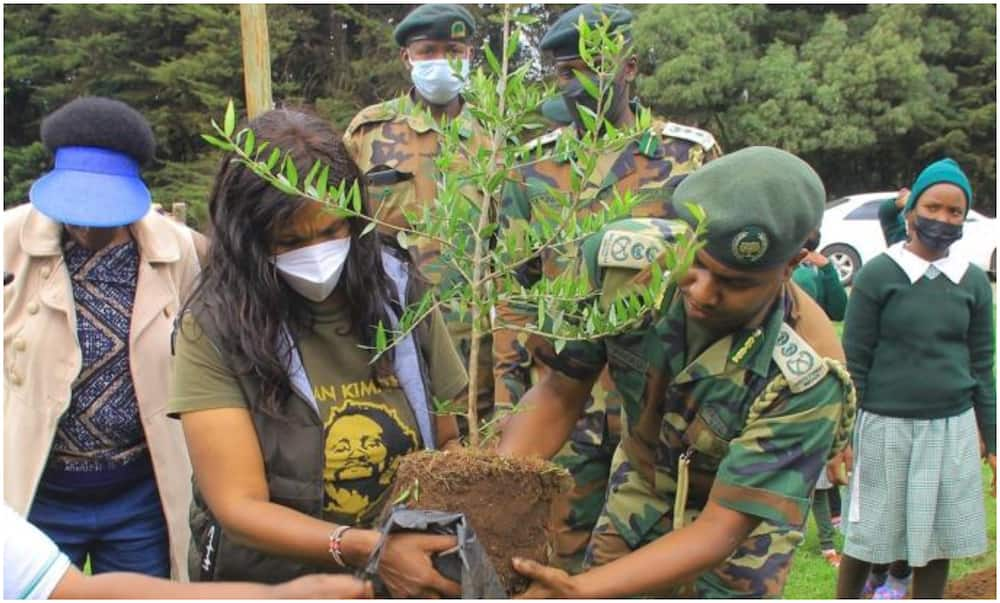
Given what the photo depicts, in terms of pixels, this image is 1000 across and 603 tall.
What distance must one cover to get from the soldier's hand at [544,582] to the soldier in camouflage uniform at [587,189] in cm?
86

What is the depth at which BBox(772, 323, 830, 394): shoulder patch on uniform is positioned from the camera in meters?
2.14

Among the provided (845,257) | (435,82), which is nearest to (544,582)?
(435,82)

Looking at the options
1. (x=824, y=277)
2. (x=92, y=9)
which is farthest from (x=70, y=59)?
(x=824, y=277)

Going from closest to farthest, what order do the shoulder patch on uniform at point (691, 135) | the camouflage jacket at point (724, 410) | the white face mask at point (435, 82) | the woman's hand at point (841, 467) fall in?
the camouflage jacket at point (724, 410) → the shoulder patch on uniform at point (691, 135) → the woman's hand at point (841, 467) → the white face mask at point (435, 82)

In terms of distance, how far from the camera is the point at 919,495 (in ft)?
14.3

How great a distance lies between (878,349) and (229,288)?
123 inches

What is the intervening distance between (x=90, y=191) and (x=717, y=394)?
5.46 feet

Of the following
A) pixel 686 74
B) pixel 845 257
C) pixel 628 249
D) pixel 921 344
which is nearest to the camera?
pixel 628 249

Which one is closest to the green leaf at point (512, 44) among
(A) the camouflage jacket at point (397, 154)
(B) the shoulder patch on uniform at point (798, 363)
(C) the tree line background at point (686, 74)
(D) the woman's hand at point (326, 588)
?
(B) the shoulder patch on uniform at point (798, 363)

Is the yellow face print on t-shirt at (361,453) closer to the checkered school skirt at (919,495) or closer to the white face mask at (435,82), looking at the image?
the white face mask at (435,82)

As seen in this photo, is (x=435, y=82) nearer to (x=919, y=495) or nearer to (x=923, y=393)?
(x=923, y=393)

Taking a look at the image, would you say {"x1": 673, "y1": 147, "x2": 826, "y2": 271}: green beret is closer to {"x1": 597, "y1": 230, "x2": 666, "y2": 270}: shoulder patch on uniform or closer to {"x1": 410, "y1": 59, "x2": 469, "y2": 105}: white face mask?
{"x1": 597, "y1": 230, "x2": 666, "y2": 270}: shoulder patch on uniform

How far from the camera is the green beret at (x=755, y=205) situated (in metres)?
1.90

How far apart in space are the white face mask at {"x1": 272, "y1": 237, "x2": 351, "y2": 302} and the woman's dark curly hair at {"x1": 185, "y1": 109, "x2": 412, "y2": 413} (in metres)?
0.03
